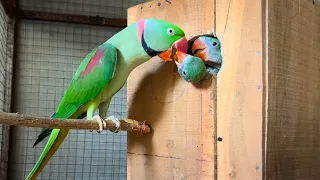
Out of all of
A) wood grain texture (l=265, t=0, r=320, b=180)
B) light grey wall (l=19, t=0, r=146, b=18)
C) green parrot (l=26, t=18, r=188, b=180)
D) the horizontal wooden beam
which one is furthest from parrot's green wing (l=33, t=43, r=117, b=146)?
light grey wall (l=19, t=0, r=146, b=18)

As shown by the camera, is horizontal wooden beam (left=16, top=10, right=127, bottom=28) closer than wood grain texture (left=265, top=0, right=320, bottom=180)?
No

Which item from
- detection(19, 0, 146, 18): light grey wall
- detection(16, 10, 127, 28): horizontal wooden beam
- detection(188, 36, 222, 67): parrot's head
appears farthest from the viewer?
detection(19, 0, 146, 18): light grey wall

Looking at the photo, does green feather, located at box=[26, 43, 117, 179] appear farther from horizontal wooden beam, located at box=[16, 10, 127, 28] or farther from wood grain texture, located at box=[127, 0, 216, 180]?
horizontal wooden beam, located at box=[16, 10, 127, 28]

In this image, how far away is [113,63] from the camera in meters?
0.75

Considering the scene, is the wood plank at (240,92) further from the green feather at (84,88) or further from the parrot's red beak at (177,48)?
the green feather at (84,88)

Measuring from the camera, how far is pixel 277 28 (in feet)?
1.97

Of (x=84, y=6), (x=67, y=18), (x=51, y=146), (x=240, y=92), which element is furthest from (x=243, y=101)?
(x=84, y=6)

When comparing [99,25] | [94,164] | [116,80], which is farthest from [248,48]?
[94,164]

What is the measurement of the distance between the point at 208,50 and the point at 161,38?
0.33ft

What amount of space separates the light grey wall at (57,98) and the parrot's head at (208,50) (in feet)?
3.65

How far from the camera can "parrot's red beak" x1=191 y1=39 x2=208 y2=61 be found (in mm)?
665

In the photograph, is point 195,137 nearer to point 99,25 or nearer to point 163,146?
point 163,146

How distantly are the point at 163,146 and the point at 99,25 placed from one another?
1062 millimetres

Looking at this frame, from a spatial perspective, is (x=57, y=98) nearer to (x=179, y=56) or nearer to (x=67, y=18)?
(x=67, y=18)
